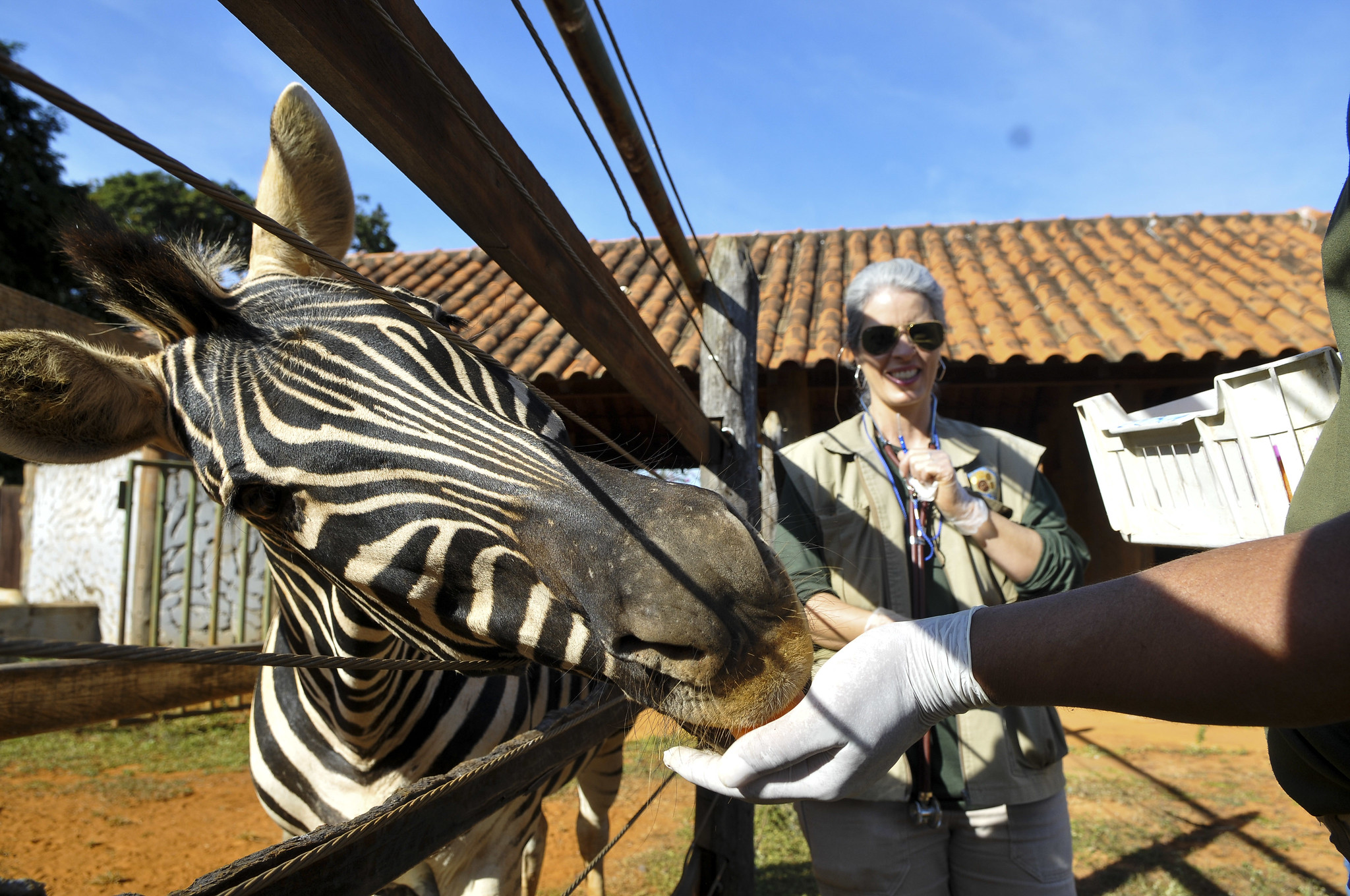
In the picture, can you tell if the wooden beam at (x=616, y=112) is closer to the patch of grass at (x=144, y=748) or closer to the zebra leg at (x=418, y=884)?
the zebra leg at (x=418, y=884)

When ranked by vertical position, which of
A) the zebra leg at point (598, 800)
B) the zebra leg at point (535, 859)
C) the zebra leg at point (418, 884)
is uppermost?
the zebra leg at point (418, 884)

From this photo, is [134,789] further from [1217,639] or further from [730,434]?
[1217,639]

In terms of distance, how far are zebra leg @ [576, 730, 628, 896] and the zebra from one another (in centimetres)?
283

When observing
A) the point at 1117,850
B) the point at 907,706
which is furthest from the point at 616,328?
the point at 1117,850

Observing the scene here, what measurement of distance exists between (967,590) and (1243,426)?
82 cm

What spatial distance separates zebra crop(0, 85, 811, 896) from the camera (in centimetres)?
108

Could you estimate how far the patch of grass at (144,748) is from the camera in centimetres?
670

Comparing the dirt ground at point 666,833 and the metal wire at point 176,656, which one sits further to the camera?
the dirt ground at point 666,833

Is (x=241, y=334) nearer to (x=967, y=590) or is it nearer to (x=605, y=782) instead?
(x=967, y=590)

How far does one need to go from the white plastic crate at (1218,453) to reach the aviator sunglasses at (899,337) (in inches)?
22.9

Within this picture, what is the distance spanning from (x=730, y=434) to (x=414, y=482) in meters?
1.65

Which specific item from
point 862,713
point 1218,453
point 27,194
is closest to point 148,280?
point 862,713

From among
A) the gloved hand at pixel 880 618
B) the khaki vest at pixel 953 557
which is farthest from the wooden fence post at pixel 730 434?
the gloved hand at pixel 880 618

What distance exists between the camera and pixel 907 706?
1167mm
